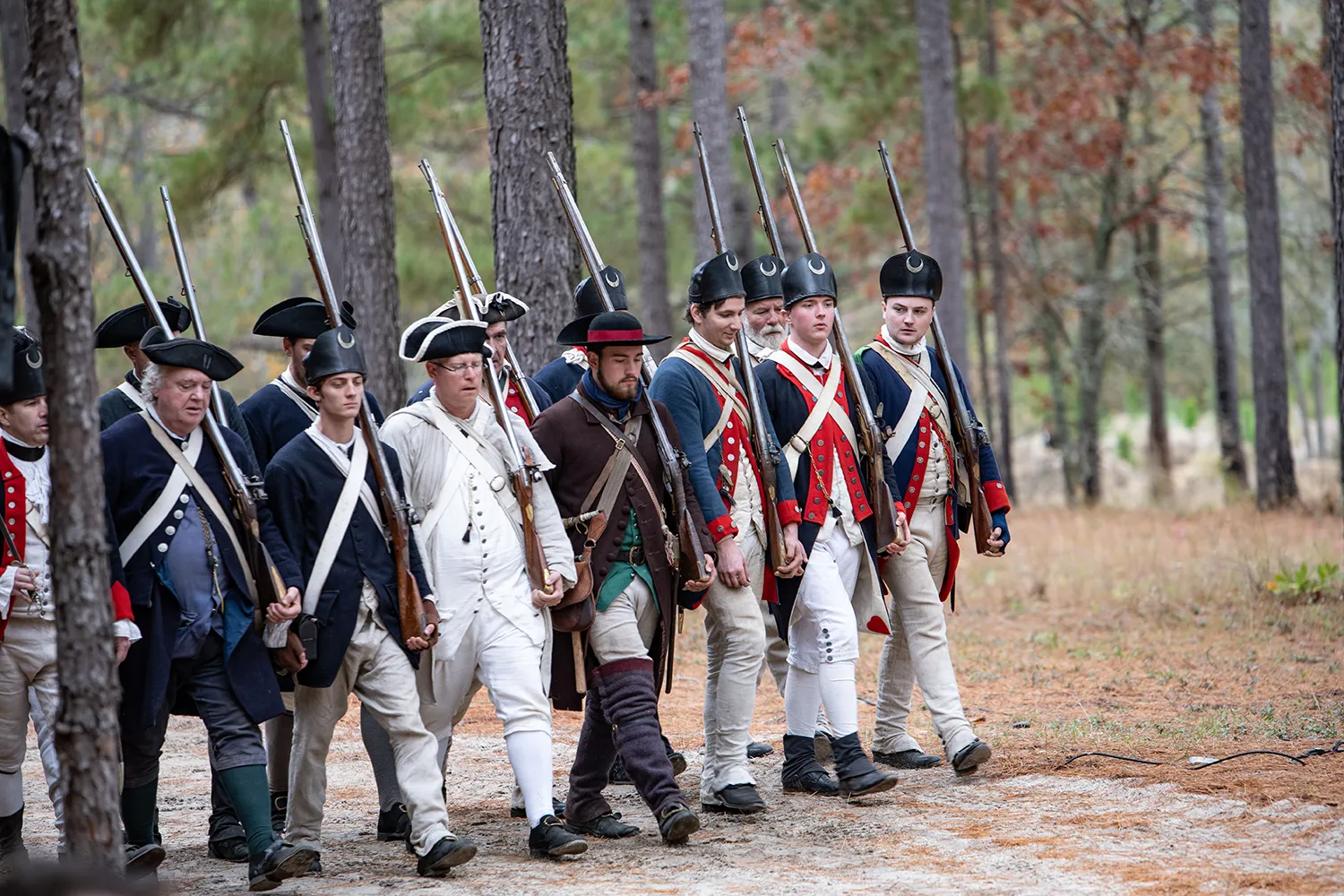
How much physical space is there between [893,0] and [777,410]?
49.6 ft

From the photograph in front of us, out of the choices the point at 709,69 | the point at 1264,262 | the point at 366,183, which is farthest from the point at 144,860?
the point at 1264,262

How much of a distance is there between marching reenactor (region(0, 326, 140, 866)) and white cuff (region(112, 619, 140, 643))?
439 millimetres

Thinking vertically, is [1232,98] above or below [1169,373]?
above

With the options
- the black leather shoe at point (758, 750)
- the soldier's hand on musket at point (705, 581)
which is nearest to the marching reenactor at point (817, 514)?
the soldier's hand on musket at point (705, 581)

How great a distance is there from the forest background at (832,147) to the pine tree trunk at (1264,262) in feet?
3.69

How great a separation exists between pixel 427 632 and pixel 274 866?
1012 mm

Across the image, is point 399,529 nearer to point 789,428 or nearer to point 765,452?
point 765,452

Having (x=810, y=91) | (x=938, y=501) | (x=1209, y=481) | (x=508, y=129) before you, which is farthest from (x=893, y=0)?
(x=938, y=501)

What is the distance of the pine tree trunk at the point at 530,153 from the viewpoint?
9.65 meters

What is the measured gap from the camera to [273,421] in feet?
21.7

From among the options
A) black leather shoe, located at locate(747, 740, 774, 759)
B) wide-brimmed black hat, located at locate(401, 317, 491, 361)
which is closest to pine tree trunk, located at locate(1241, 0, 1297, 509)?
black leather shoe, located at locate(747, 740, 774, 759)

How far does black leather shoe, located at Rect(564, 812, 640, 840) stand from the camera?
243 inches

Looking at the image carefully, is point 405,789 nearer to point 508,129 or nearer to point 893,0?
point 508,129

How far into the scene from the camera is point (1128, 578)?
1325cm
